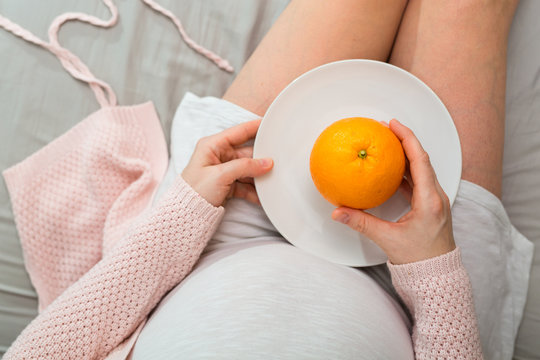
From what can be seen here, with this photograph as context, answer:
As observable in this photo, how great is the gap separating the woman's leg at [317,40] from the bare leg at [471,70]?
9 cm

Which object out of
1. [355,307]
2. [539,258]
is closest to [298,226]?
[355,307]

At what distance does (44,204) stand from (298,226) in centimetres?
58

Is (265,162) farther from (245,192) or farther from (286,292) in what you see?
(286,292)

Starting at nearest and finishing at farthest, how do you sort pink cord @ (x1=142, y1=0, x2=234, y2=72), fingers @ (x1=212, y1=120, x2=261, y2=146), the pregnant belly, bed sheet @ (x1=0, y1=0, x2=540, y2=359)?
the pregnant belly → fingers @ (x1=212, y1=120, x2=261, y2=146) → bed sheet @ (x1=0, y1=0, x2=540, y2=359) → pink cord @ (x1=142, y1=0, x2=234, y2=72)

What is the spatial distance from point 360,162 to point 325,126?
17 centimetres

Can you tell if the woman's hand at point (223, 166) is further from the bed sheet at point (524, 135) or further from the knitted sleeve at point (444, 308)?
the bed sheet at point (524, 135)

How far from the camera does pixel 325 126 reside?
0.71m

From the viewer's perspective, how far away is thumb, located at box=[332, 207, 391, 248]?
23.6 inches

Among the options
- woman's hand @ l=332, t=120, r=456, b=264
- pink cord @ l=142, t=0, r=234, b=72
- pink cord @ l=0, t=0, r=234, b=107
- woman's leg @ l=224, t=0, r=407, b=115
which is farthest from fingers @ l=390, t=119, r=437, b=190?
pink cord @ l=0, t=0, r=234, b=107

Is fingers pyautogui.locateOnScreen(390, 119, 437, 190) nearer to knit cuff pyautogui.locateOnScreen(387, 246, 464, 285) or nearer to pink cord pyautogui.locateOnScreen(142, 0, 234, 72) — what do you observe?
knit cuff pyautogui.locateOnScreen(387, 246, 464, 285)

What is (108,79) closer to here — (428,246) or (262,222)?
(262,222)

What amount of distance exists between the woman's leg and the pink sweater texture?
0.27 m

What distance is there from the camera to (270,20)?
101 centimetres

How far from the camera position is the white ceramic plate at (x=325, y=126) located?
2.19ft
